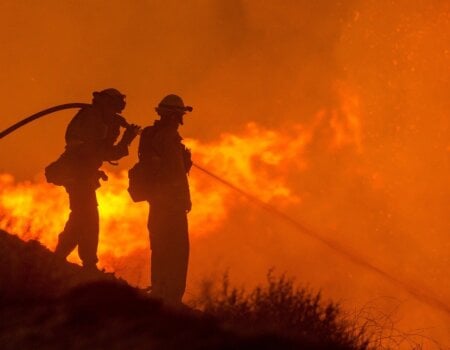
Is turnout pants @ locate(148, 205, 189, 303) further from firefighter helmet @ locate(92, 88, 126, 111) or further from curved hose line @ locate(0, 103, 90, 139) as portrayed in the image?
curved hose line @ locate(0, 103, 90, 139)

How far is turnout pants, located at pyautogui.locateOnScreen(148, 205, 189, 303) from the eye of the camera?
9.91 meters

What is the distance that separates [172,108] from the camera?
9.98 meters

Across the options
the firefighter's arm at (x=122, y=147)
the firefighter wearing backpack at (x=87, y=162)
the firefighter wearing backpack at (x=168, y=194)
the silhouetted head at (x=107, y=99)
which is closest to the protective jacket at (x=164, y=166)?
the firefighter wearing backpack at (x=168, y=194)

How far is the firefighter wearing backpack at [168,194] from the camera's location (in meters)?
9.91

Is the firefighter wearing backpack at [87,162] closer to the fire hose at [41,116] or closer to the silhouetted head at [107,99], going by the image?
the silhouetted head at [107,99]

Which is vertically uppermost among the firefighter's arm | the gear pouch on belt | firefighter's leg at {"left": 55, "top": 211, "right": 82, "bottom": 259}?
the firefighter's arm

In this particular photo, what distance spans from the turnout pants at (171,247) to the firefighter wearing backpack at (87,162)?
823 millimetres

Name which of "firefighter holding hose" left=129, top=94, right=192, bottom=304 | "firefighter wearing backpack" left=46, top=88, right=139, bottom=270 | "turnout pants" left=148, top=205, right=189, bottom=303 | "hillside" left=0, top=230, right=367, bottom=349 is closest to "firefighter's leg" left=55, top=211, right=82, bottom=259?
"firefighter wearing backpack" left=46, top=88, right=139, bottom=270

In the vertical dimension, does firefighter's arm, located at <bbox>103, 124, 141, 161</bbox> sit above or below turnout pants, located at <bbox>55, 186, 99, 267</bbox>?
above

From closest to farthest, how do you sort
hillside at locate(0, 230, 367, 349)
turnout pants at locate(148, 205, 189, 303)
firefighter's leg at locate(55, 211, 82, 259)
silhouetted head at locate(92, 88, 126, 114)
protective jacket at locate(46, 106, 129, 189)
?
hillside at locate(0, 230, 367, 349) → turnout pants at locate(148, 205, 189, 303) → firefighter's leg at locate(55, 211, 82, 259) → protective jacket at locate(46, 106, 129, 189) → silhouetted head at locate(92, 88, 126, 114)

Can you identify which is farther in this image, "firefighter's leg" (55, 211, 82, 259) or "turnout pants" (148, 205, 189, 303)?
"firefighter's leg" (55, 211, 82, 259)

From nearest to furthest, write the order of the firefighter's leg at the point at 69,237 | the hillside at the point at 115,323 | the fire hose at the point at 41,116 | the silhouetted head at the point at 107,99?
1. the hillside at the point at 115,323
2. the firefighter's leg at the point at 69,237
3. the silhouetted head at the point at 107,99
4. the fire hose at the point at 41,116

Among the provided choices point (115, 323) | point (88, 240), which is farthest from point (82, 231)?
point (115, 323)

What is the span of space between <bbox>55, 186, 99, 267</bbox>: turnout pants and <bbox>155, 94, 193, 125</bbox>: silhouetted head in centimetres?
139
